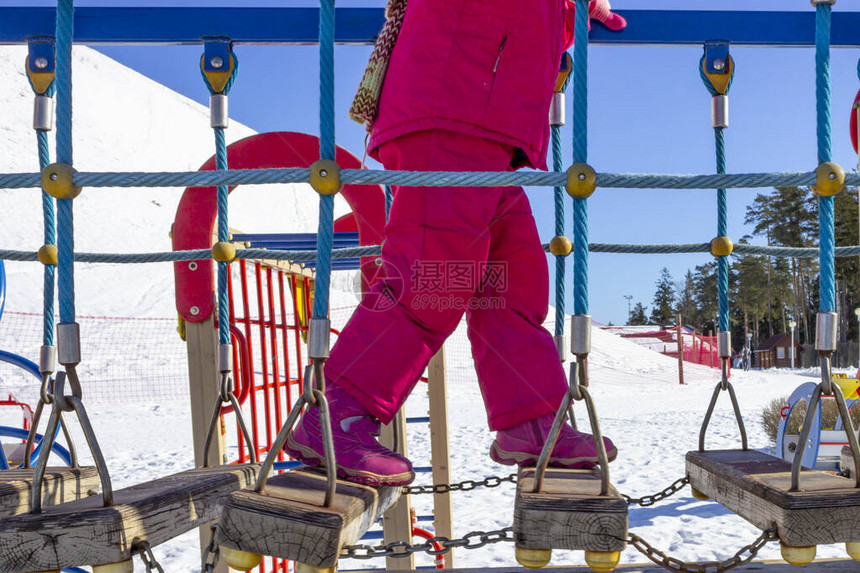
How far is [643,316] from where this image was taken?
242 feet

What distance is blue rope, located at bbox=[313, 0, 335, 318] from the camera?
1.32 meters

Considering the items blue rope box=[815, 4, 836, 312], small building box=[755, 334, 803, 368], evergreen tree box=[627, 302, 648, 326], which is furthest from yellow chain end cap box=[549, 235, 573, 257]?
evergreen tree box=[627, 302, 648, 326]

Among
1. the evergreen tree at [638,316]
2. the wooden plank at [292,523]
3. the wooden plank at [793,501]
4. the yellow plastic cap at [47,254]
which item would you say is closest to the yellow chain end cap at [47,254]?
the yellow plastic cap at [47,254]

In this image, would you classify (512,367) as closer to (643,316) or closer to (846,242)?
(846,242)

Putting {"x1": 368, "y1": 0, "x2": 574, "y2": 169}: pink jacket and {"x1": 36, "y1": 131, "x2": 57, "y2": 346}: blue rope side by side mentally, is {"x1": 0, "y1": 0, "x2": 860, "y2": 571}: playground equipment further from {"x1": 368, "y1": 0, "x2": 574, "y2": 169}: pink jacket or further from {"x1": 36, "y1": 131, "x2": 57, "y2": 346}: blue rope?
{"x1": 368, "y1": 0, "x2": 574, "y2": 169}: pink jacket

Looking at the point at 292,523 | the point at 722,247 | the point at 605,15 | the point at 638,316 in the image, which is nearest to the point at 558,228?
the point at 722,247

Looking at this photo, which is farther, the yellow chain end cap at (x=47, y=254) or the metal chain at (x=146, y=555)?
the yellow chain end cap at (x=47, y=254)

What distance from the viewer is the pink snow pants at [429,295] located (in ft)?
4.94

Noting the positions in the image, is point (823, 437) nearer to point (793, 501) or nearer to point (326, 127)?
point (793, 501)

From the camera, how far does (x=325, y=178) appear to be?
1.31 m

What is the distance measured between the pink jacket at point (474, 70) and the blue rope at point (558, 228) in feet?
2.05

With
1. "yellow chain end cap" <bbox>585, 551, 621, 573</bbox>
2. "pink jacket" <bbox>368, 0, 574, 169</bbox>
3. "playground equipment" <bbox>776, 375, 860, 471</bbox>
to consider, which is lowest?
"playground equipment" <bbox>776, 375, 860, 471</bbox>

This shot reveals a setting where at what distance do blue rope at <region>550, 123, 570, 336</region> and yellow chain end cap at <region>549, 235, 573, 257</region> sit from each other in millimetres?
27

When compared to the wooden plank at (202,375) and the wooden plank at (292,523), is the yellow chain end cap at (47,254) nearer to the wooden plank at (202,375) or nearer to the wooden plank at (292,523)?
the wooden plank at (202,375)
